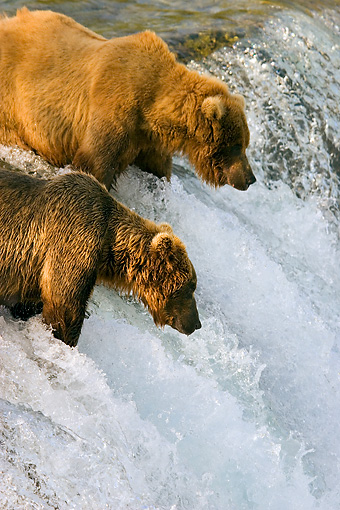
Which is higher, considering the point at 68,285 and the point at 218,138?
the point at 218,138

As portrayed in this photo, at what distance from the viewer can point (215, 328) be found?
639 cm

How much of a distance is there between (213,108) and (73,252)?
6.49 feet

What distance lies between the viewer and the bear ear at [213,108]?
240 inches

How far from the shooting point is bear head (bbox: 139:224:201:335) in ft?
16.4

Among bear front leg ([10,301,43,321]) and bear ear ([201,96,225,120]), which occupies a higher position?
bear ear ([201,96,225,120])

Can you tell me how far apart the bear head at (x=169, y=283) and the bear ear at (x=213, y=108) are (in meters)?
1.34

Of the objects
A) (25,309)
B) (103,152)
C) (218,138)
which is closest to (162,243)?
(25,309)

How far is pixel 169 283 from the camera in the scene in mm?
5121

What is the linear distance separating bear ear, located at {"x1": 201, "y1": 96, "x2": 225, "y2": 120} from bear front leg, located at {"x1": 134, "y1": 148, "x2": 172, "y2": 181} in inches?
26.7

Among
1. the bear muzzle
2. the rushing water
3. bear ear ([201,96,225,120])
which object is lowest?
the rushing water

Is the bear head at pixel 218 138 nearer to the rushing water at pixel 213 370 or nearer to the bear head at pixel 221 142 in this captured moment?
the bear head at pixel 221 142

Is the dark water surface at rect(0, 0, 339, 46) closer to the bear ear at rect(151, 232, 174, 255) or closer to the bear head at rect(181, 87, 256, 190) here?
the bear head at rect(181, 87, 256, 190)

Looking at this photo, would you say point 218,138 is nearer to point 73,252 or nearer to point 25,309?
point 73,252

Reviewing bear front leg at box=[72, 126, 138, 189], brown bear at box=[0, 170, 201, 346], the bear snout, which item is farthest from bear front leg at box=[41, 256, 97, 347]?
bear front leg at box=[72, 126, 138, 189]
